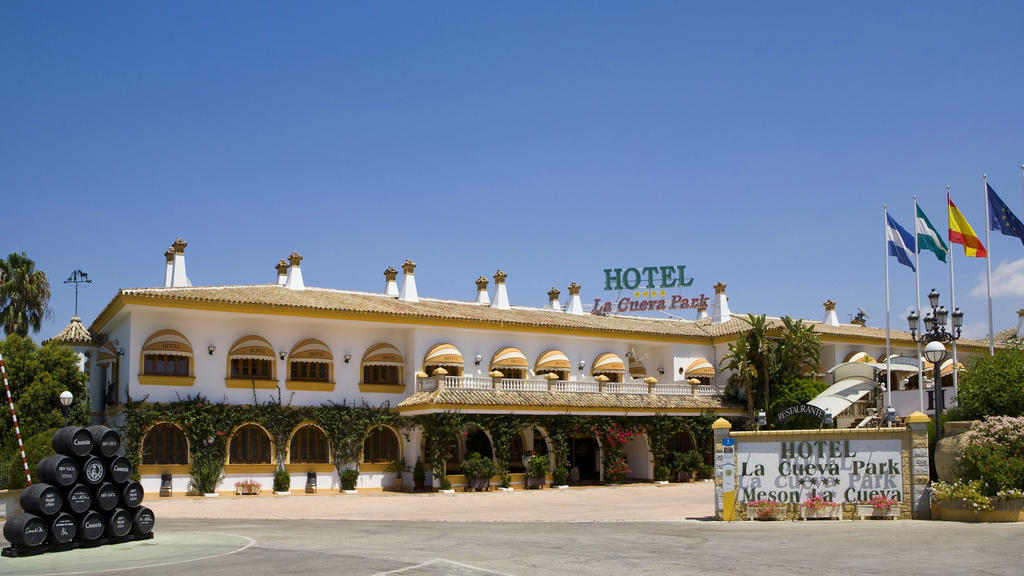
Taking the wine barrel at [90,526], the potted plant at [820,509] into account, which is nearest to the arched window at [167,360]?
the wine barrel at [90,526]

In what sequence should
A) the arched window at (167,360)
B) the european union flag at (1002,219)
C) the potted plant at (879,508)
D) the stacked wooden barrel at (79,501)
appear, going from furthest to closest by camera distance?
the arched window at (167,360)
the european union flag at (1002,219)
the potted plant at (879,508)
the stacked wooden barrel at (79,501)

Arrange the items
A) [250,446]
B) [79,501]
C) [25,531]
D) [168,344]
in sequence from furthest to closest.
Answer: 1. [250,446]
2. [168,344]
3. [79,501]
4. [25,531]

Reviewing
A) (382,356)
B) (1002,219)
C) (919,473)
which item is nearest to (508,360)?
(382,356)

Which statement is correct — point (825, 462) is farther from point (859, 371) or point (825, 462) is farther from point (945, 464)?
point (859, 371)

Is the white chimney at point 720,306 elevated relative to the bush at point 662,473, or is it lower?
elevated

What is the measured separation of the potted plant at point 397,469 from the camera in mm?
40344

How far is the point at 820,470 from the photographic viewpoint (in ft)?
76.2

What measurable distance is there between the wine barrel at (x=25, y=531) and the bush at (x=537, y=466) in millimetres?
24131

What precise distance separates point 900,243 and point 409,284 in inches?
867

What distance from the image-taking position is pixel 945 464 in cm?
2327

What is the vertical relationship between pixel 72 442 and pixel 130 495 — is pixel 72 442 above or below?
above

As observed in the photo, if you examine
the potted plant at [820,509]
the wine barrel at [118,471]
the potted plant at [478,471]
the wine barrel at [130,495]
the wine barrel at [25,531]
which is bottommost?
the potted plant at [478,471]

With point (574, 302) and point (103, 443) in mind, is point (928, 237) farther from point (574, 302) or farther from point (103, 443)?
point (103, 443)

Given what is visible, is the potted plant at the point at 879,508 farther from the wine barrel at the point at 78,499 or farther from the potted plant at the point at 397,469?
the potted plant at the point at 397,469
